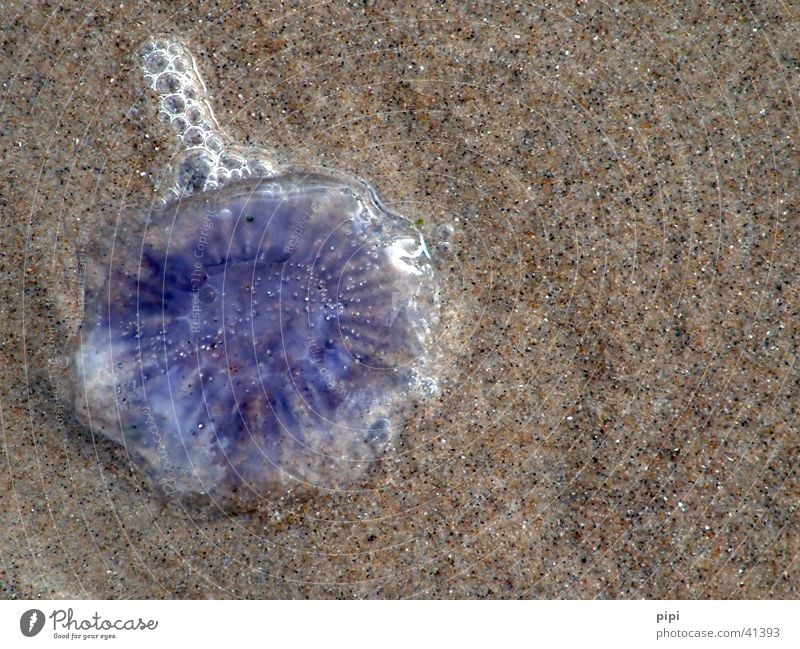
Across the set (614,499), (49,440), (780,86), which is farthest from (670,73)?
(49,440)

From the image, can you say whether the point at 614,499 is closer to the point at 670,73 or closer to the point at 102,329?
the point at 670,73

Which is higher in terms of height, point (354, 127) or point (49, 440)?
point (354, 127)

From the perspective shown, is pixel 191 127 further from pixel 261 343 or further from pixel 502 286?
pixel 502 286

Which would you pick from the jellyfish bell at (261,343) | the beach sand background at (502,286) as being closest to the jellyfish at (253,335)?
the jellyfish bell at (261,343)

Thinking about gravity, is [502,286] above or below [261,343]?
above
